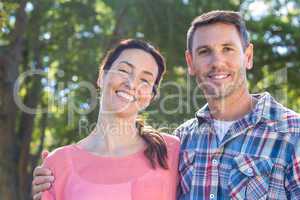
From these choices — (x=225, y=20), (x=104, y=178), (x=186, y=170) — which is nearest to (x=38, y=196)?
(x=104, y=178)

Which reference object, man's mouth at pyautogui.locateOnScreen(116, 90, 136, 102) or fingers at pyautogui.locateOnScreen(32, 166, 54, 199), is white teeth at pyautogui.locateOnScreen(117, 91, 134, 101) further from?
fingers at pyautogui.locateOnScreen(32, 166, 54, 199)

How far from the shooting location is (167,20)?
318 inches

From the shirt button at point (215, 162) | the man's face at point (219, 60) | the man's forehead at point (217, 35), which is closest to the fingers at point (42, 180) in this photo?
the shirt button at point (215, 162)

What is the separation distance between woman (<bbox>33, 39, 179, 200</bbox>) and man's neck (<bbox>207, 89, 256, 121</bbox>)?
1.02 ft

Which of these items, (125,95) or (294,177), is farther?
(125,95)

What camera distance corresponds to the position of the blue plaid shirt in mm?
2637

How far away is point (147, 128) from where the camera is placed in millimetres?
3018

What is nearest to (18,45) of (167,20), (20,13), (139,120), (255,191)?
(20,13)

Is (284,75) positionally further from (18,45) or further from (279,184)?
(279,184)

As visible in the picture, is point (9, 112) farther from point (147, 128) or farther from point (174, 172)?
point (174, 172)

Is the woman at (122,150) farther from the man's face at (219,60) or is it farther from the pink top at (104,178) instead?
the man's face at (219,60)

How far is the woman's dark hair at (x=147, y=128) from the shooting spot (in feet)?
9.34

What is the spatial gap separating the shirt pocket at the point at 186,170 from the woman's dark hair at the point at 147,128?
0.11 meters

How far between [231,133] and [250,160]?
192 mm
